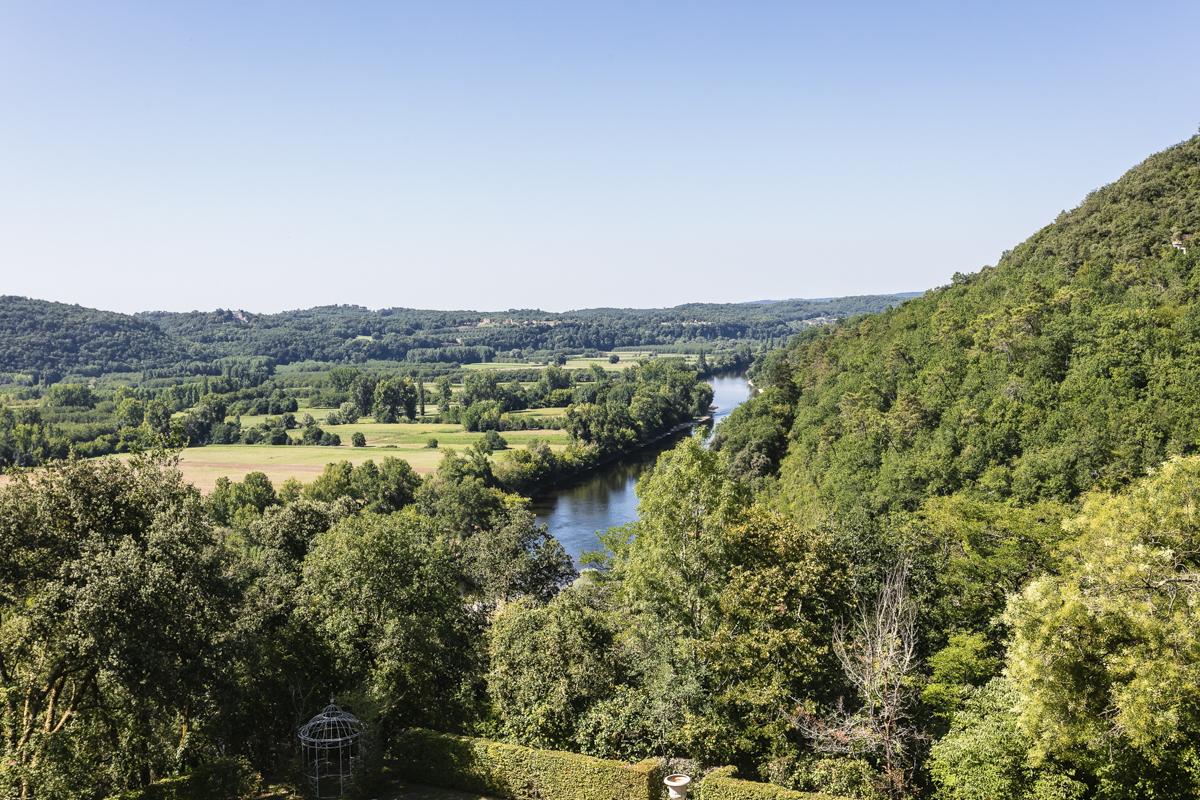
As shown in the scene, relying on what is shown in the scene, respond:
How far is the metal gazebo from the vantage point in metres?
18.9

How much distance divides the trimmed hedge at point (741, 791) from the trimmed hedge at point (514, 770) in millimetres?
1215

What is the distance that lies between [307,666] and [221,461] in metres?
71.7

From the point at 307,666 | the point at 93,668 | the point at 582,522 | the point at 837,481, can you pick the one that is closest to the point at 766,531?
the point at 307,666

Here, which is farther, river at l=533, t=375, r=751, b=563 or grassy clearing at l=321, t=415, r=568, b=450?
grassy clearing at l=321, t=415, r=568, b=450

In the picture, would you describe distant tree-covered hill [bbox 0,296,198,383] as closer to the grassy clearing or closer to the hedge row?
the grassy clearing

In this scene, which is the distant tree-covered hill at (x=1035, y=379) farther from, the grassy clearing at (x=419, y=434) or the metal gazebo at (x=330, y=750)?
the grassy clearing at (x=419, y=434)

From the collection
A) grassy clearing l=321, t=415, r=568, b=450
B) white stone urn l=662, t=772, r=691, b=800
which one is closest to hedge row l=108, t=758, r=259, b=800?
white stone urn l=662, t=772, r=691, b=800

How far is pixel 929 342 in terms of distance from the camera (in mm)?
60000

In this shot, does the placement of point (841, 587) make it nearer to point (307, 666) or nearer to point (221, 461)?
point (307, 666)

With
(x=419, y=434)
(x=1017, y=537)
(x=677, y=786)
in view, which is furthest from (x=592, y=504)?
(x=677, y=786)

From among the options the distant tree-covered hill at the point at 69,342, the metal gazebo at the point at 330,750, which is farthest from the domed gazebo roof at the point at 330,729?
the distant tree-covered hill at the point at 69,342

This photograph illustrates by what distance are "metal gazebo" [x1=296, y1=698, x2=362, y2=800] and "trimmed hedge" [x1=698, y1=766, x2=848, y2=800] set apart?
824cm

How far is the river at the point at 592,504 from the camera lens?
5934cm

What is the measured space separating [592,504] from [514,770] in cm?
5279
